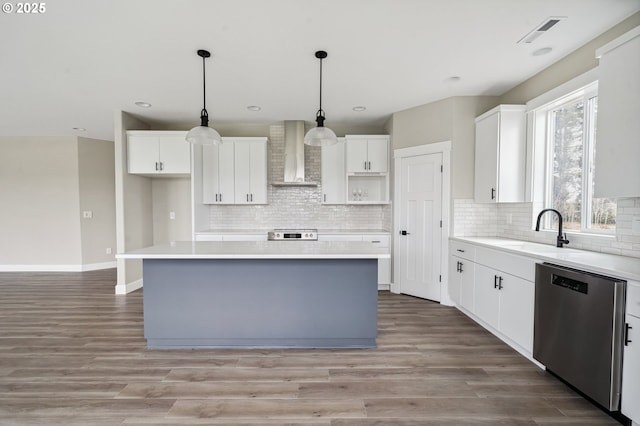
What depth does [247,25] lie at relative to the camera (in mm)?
2254

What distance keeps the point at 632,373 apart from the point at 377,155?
3.57 m

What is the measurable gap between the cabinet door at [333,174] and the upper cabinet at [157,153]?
209 cm

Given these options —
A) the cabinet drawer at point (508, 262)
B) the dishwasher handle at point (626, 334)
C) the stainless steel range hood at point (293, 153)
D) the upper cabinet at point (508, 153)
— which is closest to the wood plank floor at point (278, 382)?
the dishwasher handle at point (626, 334)

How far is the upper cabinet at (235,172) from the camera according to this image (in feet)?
15.2

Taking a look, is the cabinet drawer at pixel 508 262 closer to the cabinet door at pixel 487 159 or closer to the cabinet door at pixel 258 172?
the cabinet door at pixel 487 159

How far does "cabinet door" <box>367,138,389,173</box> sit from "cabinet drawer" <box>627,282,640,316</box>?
3229mm

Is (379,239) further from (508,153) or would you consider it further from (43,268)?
(43,268)

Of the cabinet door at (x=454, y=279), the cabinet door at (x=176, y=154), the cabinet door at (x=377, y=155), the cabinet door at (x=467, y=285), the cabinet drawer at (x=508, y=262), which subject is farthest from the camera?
the cabinet door at (x=377, y=155)

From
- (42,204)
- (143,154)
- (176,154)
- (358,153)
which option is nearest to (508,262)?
(358,153)

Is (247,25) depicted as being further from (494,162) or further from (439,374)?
(439,374)

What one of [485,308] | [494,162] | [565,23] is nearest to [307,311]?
[485,308]

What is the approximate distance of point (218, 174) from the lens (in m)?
4.69

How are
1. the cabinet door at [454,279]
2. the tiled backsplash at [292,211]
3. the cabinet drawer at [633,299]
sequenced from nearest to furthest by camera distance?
the cabinet drawer at [633,299] → the cabinet door at [454,279] → the tiled backsplash at [292,211]

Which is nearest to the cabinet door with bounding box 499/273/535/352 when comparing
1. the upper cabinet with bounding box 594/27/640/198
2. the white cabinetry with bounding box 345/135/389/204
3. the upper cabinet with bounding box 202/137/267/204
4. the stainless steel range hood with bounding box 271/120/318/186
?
the upper cabinet with bounding box 594/27/640/198
